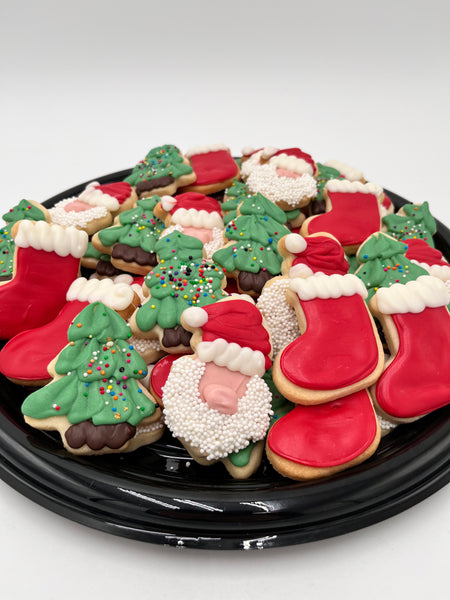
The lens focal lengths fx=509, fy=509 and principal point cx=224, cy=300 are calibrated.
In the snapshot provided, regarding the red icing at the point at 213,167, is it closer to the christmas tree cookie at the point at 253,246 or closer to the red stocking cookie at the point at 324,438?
the christmas tree cookie at the point at 253,246

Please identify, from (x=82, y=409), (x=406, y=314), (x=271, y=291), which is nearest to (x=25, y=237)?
(x=82, y=409)

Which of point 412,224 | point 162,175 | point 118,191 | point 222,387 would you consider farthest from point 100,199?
point 412,224

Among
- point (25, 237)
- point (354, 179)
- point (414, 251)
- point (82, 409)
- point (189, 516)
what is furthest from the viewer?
point (354, 179)

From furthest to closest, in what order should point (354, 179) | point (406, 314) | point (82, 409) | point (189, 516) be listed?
point (354, 179), point (406, 314), point (82, 409), point (189, 516)

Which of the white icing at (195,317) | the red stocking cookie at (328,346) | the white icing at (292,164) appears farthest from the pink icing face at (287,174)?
the white icing at (195,317)

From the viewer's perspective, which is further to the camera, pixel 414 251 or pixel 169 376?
pixel 414 251

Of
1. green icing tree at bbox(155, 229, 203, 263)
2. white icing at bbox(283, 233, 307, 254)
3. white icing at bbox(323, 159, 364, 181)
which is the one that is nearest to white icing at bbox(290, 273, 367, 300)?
white icing at bbox(283, 233, 307, 254)

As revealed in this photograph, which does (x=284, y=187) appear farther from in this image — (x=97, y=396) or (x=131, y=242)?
(x=97, y=396)

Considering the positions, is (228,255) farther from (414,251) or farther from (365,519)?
(365,519)
